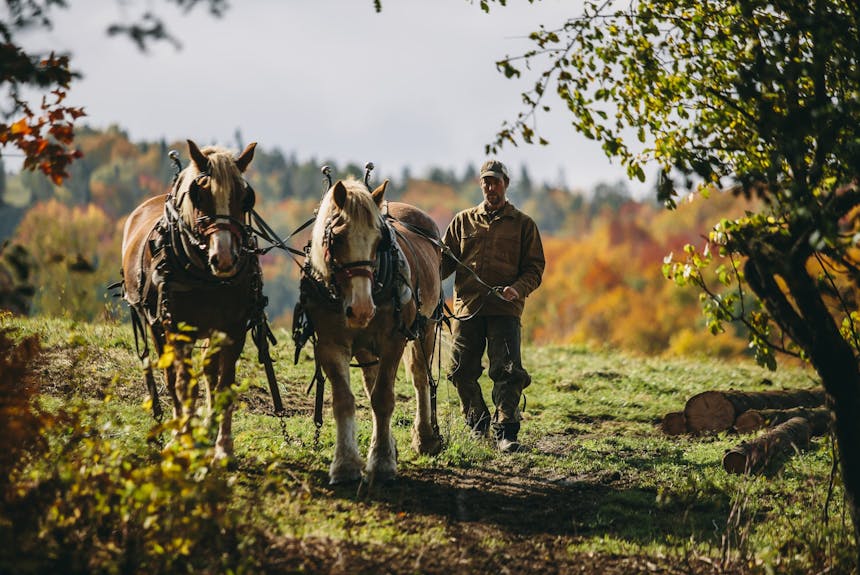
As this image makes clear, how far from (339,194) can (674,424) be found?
5.06 metres

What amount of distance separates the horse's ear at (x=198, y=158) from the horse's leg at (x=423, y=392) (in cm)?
201

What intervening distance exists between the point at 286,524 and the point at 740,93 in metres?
3.11

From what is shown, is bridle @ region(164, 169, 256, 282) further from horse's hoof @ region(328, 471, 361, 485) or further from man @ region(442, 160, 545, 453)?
man @ region(442, 160, 545, 453)

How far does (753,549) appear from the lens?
15.6 feet

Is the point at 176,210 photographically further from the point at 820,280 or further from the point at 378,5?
the point at 820,280

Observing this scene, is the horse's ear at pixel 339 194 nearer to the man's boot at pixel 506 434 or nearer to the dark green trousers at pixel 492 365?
the dark green trousers at pixel 492 365

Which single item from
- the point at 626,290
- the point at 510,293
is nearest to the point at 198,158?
the point at 510,293

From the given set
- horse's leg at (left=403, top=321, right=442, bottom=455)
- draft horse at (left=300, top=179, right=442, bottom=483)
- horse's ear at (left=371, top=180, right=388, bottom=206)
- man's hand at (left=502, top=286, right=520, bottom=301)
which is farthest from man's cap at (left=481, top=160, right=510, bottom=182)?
horse's ear at (left=371, top=180, right=388, bottom=206)

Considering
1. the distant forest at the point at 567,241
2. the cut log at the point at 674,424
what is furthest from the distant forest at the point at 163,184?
the cut log at the point at 674,424

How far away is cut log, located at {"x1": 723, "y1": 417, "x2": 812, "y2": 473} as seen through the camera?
6.80m

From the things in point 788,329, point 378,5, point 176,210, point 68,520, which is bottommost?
point 68,520

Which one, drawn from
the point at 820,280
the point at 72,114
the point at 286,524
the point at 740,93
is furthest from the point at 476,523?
the point at 72,114

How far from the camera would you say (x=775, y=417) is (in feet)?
27.8

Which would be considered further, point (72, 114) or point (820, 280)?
point (820, 280)
